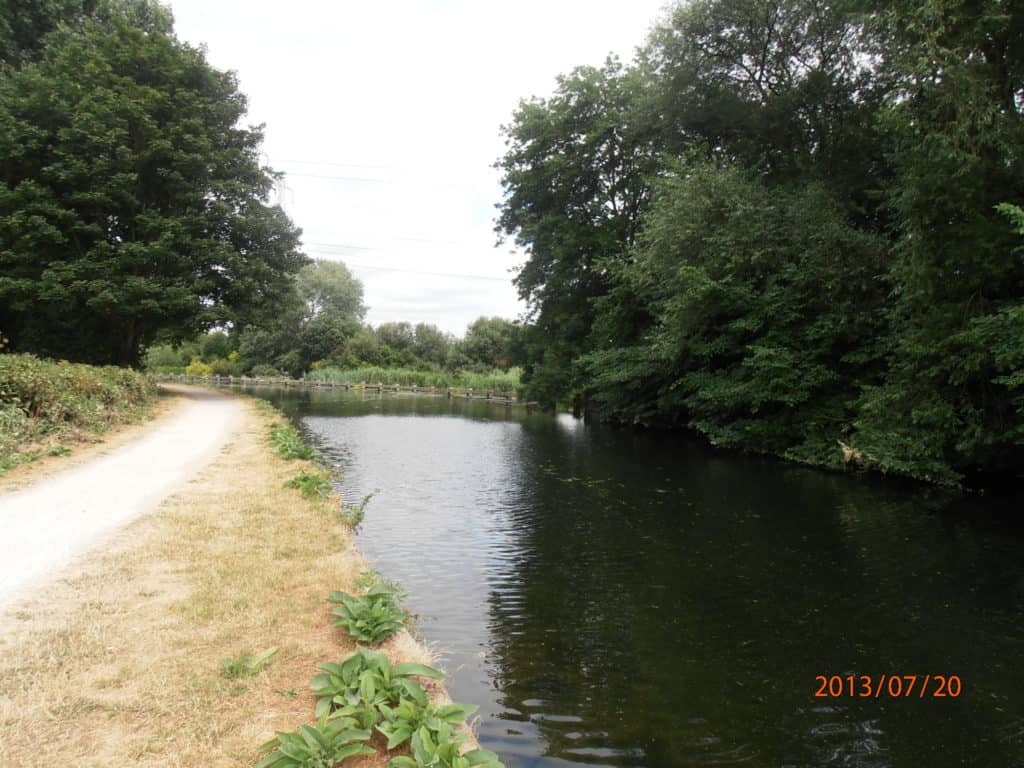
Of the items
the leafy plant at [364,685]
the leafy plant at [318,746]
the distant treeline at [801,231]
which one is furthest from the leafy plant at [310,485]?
the distant treeline at [801,231]

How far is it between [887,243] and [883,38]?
165 inches

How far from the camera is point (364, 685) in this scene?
2975 millimetres

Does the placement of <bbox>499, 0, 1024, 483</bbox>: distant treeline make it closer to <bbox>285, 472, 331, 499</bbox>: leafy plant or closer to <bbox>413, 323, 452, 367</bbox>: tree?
<bbox>285, 472, 331, 499</bbox>: leafy plant

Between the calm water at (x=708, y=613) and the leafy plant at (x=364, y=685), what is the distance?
688 millimetres

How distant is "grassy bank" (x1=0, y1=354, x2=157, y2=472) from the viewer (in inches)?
344

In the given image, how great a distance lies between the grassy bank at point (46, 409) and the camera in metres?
8.73

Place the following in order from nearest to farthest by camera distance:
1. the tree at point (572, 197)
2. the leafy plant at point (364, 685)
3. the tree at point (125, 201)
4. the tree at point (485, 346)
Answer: the leafy plant at point (364, 685), the tree at point (125, 201), the tree at point (572, 197), the tree at point (485, 346)

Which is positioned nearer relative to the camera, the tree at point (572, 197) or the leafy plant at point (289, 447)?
the leafy plant at point (289, 447)

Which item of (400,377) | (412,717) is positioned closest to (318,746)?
(412,717)

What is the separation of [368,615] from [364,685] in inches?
35.0

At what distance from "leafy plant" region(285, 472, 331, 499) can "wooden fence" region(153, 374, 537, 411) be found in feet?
105

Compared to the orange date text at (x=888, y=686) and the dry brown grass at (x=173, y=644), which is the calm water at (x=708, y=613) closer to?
the orange date text at (x=888, y=686)

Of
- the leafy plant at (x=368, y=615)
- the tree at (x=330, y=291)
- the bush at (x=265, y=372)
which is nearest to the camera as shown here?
the leafy plant at (x=368, y=615)

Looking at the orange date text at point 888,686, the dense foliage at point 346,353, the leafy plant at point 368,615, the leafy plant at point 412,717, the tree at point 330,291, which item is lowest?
the orange date text at point 888,686
